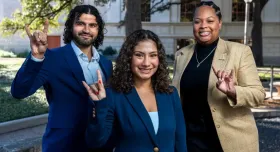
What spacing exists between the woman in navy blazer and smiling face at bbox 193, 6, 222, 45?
0.52 meters

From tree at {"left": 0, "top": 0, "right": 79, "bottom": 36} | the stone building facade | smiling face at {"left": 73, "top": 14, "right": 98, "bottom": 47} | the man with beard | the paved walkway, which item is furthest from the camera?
the stone building facade

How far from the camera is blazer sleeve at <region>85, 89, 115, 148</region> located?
7.11ft

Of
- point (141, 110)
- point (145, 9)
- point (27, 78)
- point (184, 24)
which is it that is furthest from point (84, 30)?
point (184, 24)

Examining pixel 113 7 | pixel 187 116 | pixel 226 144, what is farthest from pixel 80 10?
pixel 113 7

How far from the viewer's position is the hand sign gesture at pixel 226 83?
256 centimetres

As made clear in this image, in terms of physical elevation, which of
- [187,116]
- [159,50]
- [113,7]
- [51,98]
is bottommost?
[187,116]

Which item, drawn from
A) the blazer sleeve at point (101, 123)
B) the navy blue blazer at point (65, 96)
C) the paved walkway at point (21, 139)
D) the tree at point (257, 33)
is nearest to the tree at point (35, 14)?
the paved walkway at point (21, 139)

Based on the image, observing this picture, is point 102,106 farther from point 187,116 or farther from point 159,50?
point 187,116

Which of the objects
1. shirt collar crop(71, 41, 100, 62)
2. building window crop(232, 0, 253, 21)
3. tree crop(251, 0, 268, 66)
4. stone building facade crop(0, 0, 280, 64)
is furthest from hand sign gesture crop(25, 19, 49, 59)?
building window crop(232, 0, 253, 21)

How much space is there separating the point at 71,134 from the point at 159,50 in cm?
84

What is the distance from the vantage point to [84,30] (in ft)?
8.98

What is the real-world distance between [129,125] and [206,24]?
1074 millimetres

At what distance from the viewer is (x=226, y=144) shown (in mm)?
2803

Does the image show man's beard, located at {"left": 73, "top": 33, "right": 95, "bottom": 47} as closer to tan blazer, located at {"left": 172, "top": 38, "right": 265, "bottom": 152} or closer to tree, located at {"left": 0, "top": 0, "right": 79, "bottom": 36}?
tan blazer, located at {"left": 172, "top": 38, "right": 265, "bottom": 152}
